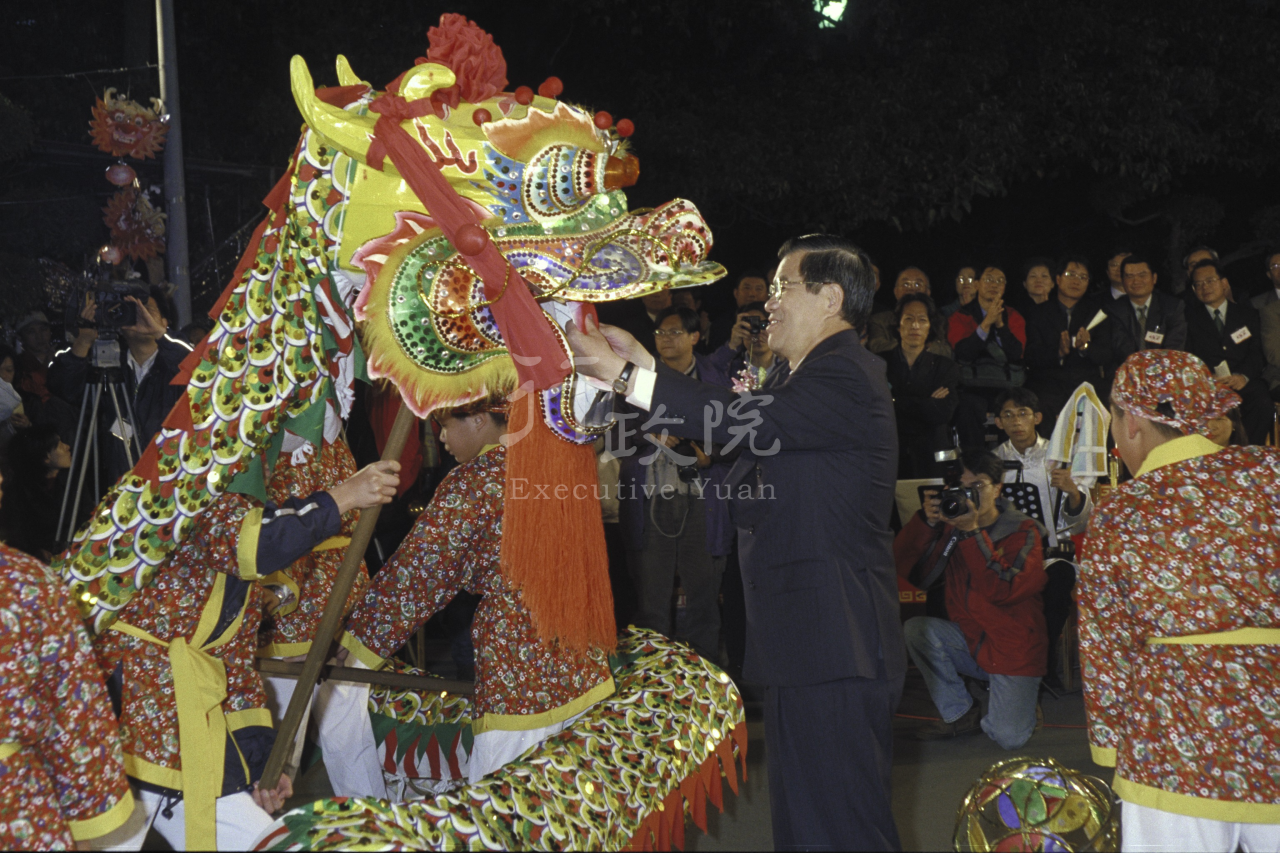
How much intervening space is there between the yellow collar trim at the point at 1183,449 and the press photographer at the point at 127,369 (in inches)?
136

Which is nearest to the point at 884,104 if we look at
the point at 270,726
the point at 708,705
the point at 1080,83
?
the point at 1080,83

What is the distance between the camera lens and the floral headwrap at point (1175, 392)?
8.50 feet

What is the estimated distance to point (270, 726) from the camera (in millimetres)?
2588

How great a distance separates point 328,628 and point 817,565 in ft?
3.45

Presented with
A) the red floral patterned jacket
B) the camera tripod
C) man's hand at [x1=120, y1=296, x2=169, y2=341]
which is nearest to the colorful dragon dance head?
the red floral patterned jacket

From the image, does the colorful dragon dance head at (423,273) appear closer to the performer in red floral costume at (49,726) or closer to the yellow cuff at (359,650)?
the performer in red floral costume at (49,726)

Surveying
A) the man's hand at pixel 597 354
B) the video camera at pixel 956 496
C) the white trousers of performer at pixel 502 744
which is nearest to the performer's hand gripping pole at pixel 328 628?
the man's hand at pixel 597 354

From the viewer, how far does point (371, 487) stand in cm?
241

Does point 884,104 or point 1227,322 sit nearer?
point 1227,322

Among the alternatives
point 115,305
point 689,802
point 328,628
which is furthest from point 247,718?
point 115,305

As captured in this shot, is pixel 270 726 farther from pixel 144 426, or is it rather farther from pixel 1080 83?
pixel 1080 83

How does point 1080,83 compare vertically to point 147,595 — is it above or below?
above

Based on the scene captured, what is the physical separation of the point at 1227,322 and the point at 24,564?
6719 millimetres

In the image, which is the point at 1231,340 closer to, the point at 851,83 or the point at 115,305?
the point at 851,83
